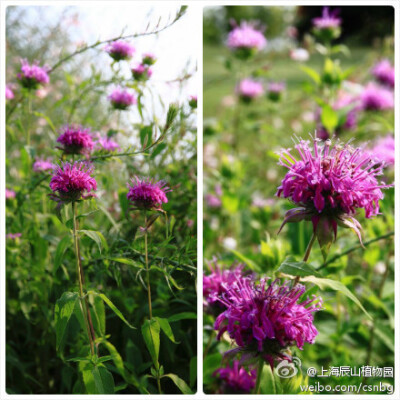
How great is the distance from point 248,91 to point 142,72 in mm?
1060

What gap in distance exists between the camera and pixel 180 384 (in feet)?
2.25

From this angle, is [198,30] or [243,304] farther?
[198,30]

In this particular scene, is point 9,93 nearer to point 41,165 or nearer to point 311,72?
point 41,165

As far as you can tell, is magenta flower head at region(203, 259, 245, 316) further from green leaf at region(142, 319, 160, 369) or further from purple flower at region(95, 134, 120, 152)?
purple flower at region(95, 134, 120, 152)

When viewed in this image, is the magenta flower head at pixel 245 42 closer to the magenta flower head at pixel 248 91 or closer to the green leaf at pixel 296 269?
the magenta flower head at pixel 248 91

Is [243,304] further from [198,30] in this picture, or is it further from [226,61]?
[226,61]

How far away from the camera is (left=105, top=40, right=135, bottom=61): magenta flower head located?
815 millimetres

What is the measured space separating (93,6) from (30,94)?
0.21 metres

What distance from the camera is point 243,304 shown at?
1.98ft

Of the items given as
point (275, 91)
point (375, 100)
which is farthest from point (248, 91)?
point (375, 100)

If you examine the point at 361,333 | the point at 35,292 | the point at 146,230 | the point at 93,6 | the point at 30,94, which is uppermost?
the point at 93,6

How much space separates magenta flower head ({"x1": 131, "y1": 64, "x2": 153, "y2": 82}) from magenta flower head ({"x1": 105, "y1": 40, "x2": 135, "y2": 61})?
0.09 feet

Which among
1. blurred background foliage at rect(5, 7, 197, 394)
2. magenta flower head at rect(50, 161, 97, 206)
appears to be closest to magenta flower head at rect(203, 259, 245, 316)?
blurred background foliage at rect(5, 7, 197, 394)

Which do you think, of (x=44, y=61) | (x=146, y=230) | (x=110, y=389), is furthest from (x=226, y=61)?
(x=110, y=389)
